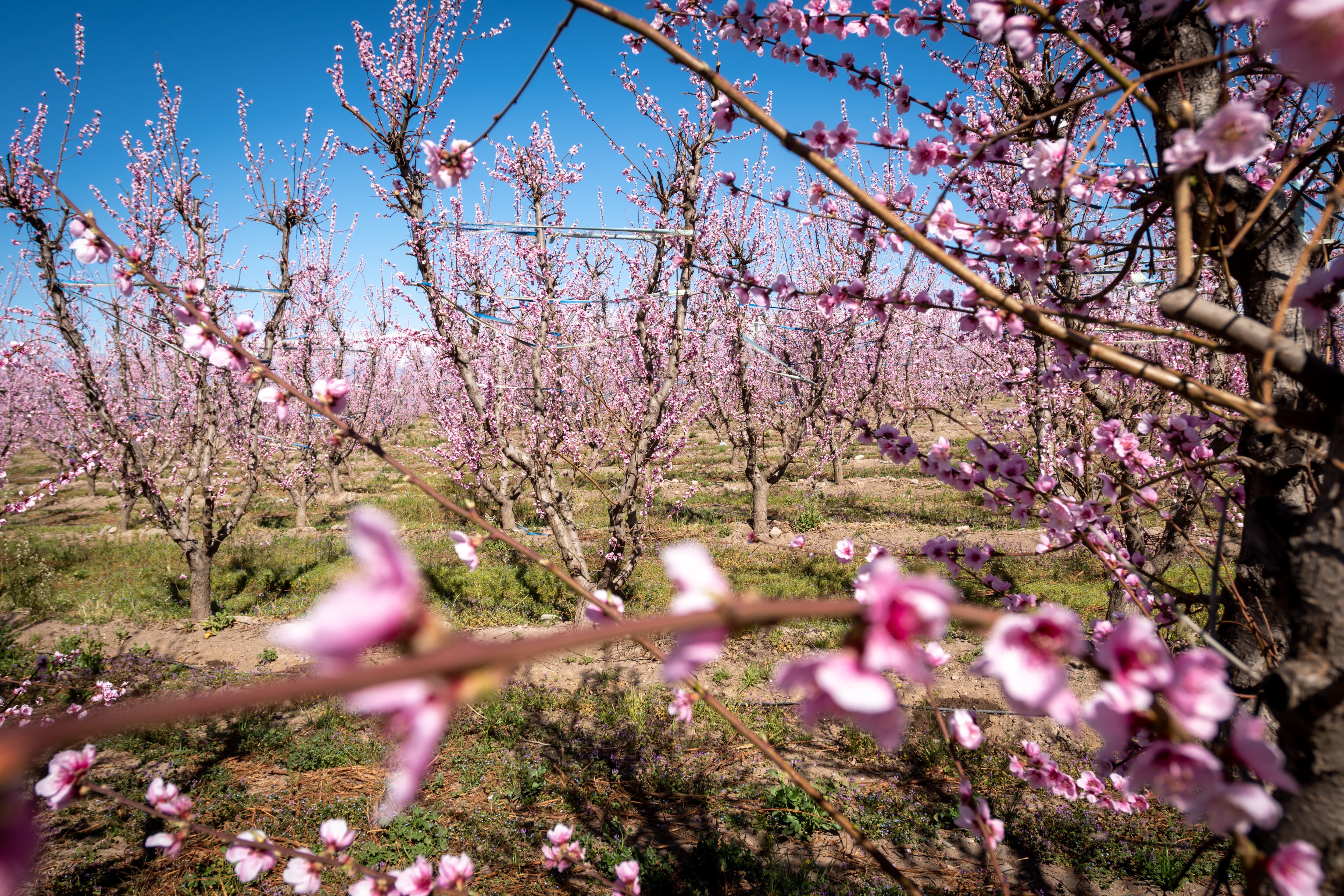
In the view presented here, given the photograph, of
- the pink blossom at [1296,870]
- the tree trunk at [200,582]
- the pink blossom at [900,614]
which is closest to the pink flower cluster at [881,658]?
the pink blossom at [900,614]

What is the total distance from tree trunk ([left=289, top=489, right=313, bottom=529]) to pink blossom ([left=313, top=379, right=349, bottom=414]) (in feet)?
41.2

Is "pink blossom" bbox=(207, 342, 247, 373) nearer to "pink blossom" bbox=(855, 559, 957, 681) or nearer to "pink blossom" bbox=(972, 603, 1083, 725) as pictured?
"pink blossom" bbox=(855, 559, 957, 681)

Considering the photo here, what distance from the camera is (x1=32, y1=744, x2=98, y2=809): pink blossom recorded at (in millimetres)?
1301

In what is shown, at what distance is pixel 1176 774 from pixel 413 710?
871 millimetres

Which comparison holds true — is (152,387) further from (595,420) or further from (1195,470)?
(1195,470)

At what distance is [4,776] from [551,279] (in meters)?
8.55

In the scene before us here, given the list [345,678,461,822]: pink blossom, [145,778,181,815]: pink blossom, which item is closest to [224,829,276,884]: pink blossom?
[145,778,181,815]: pink blossom

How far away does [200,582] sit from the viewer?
289 inches

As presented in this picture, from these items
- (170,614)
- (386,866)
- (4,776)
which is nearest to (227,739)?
(386,866)

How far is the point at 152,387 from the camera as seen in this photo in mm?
16688

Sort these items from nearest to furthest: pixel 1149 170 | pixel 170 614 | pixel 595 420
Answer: pixel 1149 170 < pixel 170 614 < pixel 595 420

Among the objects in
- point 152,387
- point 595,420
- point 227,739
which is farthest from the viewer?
point 152,387

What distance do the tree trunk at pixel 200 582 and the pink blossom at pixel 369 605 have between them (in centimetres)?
891

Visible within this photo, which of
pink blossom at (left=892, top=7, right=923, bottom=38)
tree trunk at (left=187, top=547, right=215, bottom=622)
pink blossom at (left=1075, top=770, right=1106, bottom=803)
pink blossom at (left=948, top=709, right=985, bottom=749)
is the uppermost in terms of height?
pink blossom at (left=892, top=7, right=923, bottom=38)
